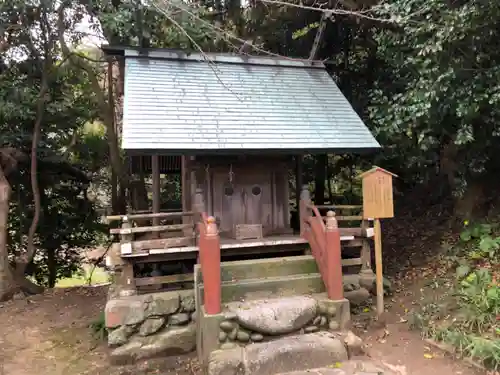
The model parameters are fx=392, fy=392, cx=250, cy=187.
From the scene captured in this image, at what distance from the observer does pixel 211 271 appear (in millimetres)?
6043

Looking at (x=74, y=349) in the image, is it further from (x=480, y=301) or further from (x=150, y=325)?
(x=480, y=301)

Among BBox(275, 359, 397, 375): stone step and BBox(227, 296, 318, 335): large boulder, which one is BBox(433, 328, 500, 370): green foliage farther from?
BBox(227, 296, 318, 335): large boulder

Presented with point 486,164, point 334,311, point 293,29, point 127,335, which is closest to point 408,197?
point 486,164

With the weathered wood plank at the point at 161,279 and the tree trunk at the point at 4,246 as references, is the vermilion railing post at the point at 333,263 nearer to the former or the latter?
the weathered wood plank at the point at 161,279

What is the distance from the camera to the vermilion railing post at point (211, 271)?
5.97 metres

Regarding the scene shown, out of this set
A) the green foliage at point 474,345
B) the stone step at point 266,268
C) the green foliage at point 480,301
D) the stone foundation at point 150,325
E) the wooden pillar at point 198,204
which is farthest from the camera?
the wooden pillar at point 198,204

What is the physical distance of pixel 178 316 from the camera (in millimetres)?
7090

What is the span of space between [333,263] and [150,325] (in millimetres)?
3384

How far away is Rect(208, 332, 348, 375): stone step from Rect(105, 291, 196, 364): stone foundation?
1496 mm

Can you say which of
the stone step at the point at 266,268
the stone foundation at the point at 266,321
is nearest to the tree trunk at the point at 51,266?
the stone step at the point at 266,268

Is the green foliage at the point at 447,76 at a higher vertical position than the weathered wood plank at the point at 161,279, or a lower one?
higher

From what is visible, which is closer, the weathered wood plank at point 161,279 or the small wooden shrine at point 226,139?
the small wooden shrine at point 226,139

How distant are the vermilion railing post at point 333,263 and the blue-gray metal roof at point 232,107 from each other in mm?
1740

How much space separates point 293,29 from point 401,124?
5.87m
